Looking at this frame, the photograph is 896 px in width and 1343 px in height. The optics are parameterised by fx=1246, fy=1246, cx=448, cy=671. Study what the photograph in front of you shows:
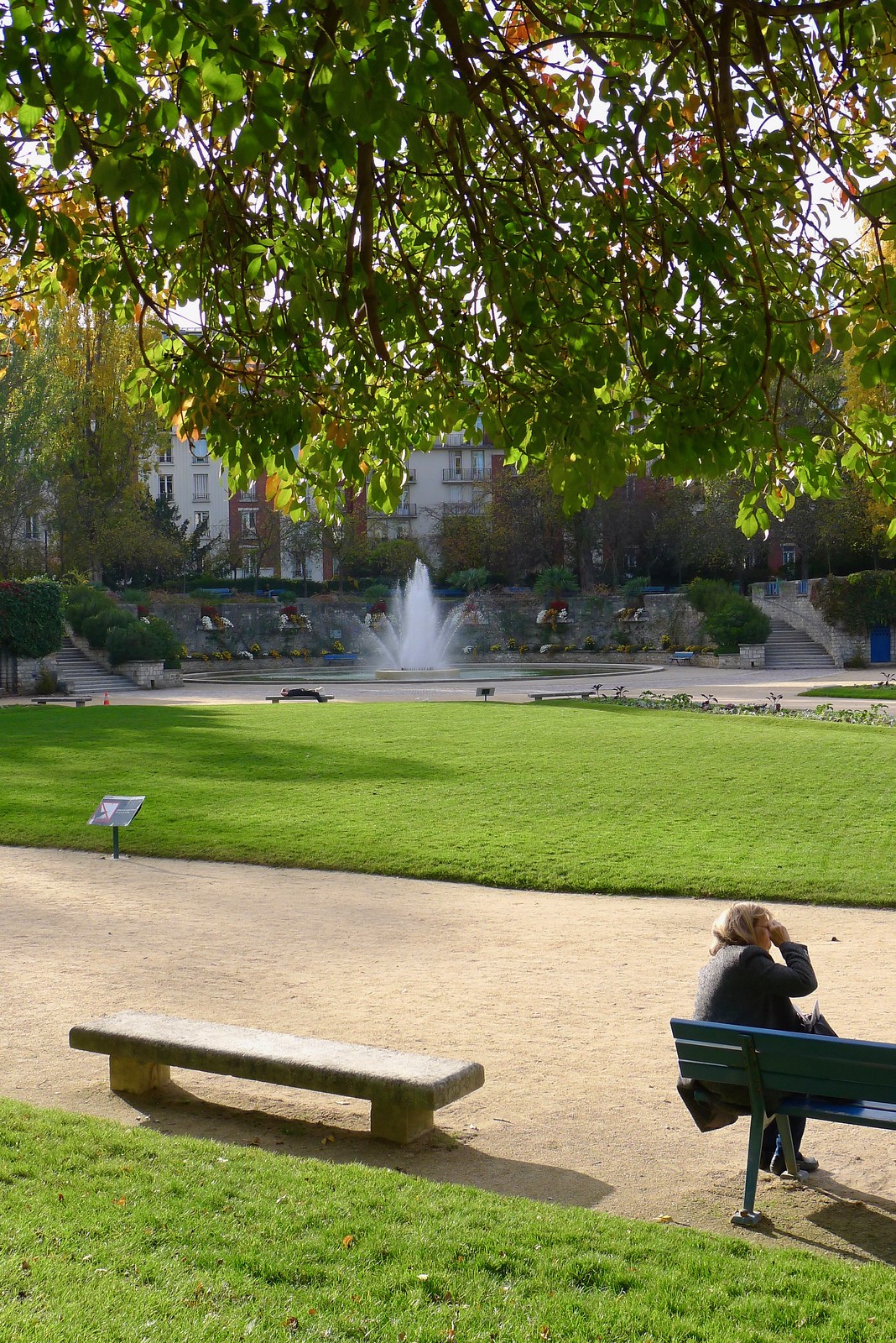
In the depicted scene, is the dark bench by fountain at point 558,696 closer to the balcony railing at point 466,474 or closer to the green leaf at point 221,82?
the green leaf at point 221,82

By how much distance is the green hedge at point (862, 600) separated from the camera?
162 ft

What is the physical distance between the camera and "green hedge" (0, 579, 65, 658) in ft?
129

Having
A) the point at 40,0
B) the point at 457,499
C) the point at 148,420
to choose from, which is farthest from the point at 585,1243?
the point at 457,499

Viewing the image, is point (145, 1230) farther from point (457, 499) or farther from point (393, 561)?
point (457, 499)

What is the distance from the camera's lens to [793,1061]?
4.72 metres

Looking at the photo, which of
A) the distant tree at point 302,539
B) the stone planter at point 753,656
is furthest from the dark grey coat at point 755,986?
the distant tree at point 302,539

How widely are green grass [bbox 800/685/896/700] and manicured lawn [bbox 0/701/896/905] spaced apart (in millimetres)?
9233

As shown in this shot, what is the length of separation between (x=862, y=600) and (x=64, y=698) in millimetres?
30777

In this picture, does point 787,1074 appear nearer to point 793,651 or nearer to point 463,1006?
point 463,1006

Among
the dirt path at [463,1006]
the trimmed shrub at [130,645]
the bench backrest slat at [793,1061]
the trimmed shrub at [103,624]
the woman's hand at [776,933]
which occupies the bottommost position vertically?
the dirt path at [463,1006]

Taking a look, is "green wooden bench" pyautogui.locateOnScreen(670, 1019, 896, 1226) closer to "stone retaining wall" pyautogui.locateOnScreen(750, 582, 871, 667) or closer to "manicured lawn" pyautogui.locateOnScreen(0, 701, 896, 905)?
"manicured lawn" pyautogui.locateOnScreen(0, 701, 896, 905)

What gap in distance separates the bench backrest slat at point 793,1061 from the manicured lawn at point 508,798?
6010 mm

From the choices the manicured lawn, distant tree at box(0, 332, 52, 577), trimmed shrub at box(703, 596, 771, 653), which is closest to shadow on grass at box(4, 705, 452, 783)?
the manicured lawn

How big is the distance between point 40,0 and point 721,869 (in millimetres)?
9678
